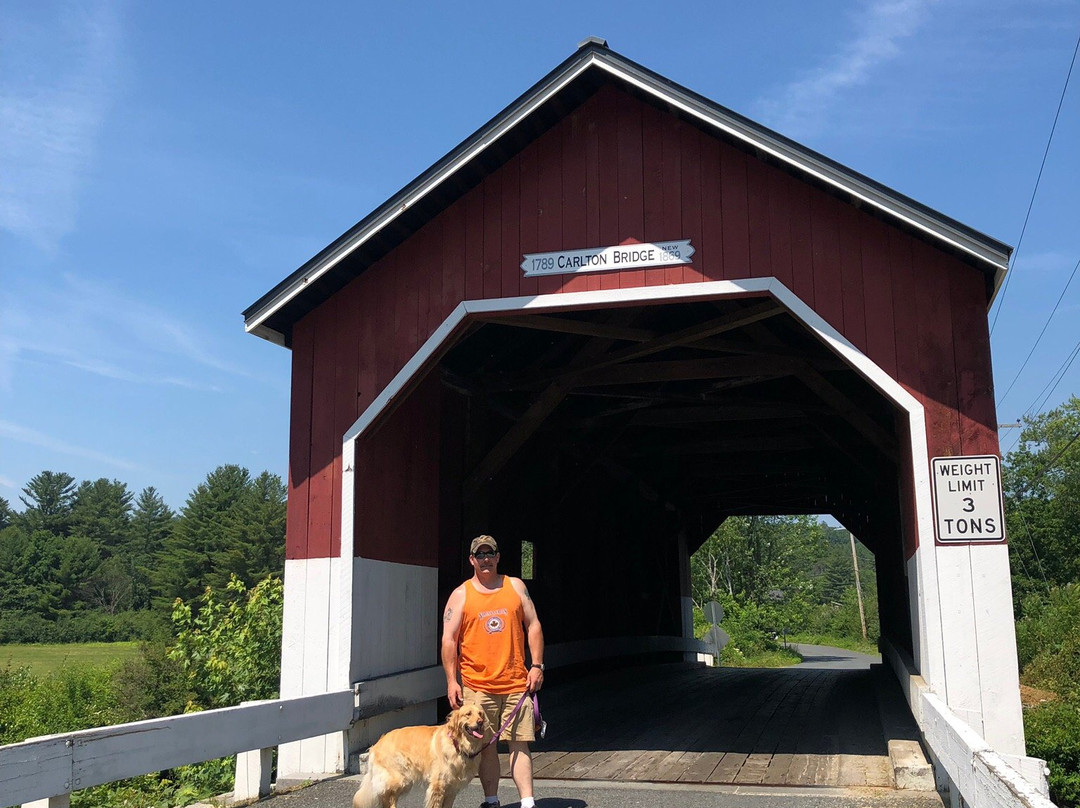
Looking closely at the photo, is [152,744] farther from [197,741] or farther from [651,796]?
[651,796]

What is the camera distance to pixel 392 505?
9281mm

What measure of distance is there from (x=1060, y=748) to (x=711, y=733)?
397 centimetres

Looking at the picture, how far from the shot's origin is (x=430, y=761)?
5.40 metres

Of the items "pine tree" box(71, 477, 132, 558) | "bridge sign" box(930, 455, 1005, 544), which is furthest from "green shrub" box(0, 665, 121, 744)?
"pine tree" box(71, 477, 132, 558)

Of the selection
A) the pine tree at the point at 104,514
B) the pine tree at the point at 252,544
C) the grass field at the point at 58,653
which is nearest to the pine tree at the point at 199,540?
the pine tree at the point at 252,544

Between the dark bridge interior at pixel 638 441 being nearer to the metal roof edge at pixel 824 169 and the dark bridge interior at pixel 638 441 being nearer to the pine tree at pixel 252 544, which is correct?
the metal roof edge at pixel 824 169

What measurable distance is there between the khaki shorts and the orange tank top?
36mm

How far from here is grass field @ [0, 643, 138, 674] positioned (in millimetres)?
67938

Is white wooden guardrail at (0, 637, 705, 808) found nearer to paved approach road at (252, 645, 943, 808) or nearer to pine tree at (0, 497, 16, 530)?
paved approach road at (252, 645, 943, 808)

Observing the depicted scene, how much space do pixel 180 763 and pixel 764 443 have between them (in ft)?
37.9

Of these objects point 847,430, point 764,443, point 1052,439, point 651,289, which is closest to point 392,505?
point 651,289

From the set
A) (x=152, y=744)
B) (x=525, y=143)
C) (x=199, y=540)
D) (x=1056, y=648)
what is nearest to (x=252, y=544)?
(x=199, y=540)

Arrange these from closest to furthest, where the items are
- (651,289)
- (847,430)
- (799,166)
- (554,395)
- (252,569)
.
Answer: (799,166) < (651,289) < (554,395) < (847,430) < (252,569)

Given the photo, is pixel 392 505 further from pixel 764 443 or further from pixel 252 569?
pixel 252 569
